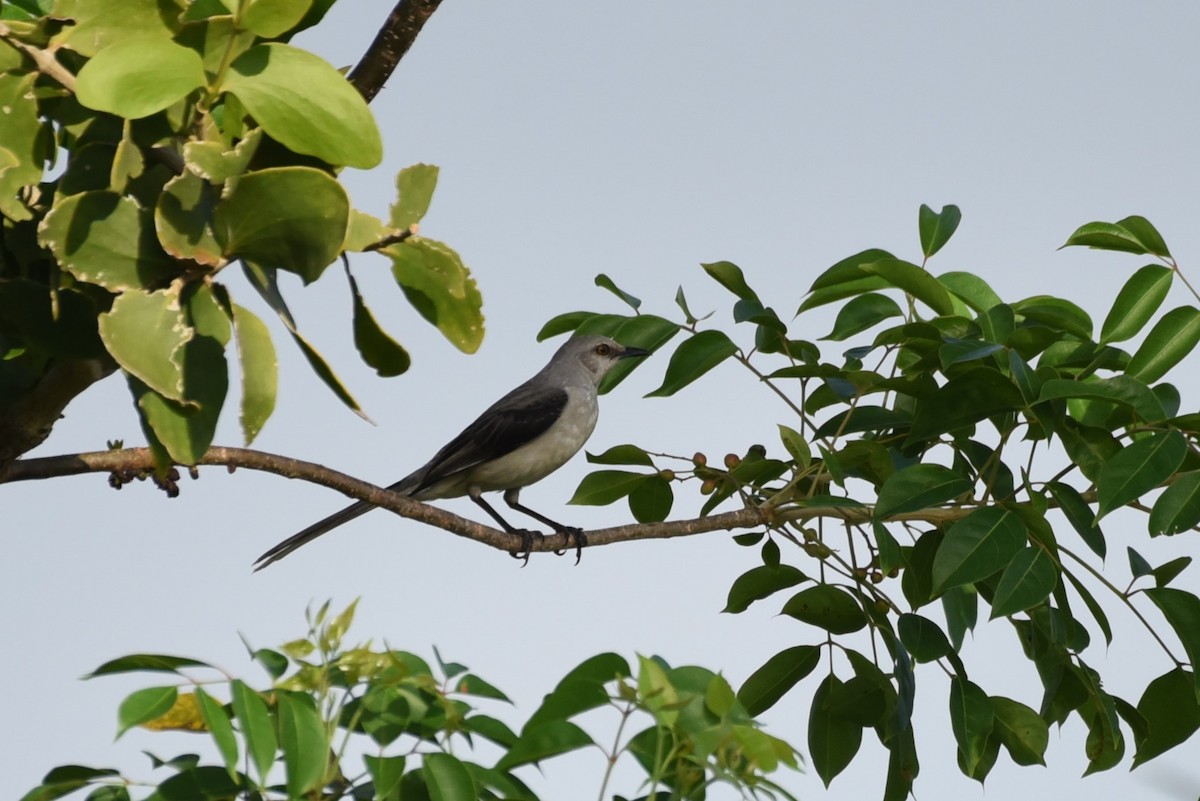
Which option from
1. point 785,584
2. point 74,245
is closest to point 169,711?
point 74,245

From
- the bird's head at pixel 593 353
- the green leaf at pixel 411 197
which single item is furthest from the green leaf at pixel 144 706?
the bird's head at pixel 593 353

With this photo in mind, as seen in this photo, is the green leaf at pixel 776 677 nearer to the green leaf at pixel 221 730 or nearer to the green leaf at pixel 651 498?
the green leaf at pixel 651 498

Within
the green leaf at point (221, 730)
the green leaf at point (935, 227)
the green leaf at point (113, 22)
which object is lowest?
the green leaf at point (221, 730)

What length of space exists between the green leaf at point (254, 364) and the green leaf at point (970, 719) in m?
2.38

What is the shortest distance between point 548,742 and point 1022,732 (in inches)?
86.7

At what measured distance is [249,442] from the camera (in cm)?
188

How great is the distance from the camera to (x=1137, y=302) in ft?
12.2

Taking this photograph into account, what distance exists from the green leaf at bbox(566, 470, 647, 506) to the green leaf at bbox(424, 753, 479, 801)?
2344mm

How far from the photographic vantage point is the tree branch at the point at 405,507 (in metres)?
2.61

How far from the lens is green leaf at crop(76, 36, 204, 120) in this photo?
1.68 m

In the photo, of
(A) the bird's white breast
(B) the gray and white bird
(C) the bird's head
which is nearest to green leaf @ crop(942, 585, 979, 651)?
(B) the gray and white bird

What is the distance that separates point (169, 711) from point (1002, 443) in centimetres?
233

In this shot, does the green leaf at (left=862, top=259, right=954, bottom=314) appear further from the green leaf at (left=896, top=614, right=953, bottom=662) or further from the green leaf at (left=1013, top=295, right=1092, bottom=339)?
the green leaf at (left=896, top=614, right=953, bottom=662)

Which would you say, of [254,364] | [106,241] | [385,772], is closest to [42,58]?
[106,241]
